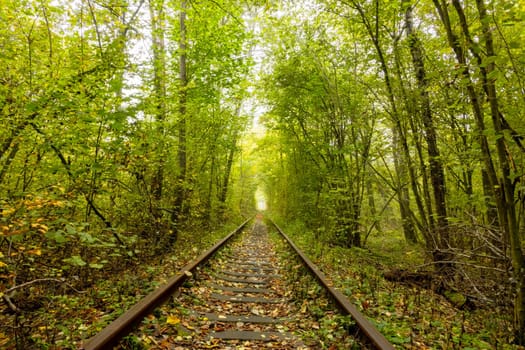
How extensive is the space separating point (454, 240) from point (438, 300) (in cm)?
157

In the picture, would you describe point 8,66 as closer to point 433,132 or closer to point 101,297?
point 101,297

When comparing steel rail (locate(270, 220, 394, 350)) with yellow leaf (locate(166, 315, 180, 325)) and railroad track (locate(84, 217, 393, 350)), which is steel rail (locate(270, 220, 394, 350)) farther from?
yellow leaf (locate(166, 315, 180, 325))

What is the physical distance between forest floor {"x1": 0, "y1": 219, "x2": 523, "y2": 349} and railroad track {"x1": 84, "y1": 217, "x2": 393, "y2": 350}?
336 millimetres

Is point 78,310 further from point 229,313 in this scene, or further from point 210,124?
point 210,124

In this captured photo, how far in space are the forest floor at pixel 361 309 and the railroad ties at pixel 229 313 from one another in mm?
596

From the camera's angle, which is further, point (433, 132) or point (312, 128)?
point (312, 128)

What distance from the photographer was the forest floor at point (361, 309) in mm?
2741

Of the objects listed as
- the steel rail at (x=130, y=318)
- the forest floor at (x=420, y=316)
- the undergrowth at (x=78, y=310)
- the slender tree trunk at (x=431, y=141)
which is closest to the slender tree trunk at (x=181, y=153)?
the undergrowth at (x=78, y=310)

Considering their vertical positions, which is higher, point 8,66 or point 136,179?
point 8,66

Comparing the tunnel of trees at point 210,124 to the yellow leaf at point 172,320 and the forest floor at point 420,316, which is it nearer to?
the forest floor at point 420,316

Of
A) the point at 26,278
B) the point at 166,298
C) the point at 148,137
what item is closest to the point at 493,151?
the point at 166,298

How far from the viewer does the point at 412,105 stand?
506cm

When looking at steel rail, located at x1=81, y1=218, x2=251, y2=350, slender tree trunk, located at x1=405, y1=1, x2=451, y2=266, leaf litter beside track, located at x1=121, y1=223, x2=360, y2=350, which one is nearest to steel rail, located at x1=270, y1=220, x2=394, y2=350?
leaf litter beside track, located at x1=121, y1=223, x2=360, y2=350

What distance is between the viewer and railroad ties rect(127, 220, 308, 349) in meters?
3.04
